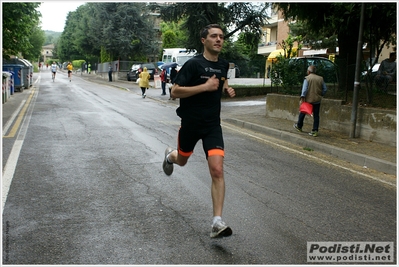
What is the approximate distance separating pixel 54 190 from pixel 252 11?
20501mm

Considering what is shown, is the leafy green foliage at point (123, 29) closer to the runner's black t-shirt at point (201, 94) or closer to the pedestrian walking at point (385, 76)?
the pedestrian walking at point (385, 76)

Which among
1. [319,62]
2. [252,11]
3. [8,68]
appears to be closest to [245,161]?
[319,62]

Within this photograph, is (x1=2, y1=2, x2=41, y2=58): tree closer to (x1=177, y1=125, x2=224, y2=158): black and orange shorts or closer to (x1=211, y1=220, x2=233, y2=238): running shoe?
(x1=177, y1=125, x2=224, y2=158): black and orange shorts

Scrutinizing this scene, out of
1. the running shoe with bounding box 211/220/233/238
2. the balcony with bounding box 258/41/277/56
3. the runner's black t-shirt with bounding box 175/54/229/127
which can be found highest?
the balcony with bounding box 258/41/277/56

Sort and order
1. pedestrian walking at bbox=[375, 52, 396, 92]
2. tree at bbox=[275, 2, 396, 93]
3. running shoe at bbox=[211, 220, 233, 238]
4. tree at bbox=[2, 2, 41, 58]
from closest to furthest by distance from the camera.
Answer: running shoe at bbox=[211, 220, 233, 238], pedestrian walking at bbox=[375, 52, 396, 92], tree at bbox=[275, 2, 396, 93], tree at bbox=[2, 2, 41, 58]

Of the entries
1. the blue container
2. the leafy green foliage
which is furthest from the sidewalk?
the leafy green foliage

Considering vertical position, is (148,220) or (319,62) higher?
(319,62)

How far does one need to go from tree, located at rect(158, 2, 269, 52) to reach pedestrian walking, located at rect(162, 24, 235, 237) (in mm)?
19041

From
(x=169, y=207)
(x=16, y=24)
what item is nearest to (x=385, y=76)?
(x=169, y=207)

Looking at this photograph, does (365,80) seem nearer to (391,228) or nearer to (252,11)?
(391,228)

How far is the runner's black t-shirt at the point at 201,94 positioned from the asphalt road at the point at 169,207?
1.05m

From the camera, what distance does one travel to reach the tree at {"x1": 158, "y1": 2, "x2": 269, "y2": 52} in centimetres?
2352

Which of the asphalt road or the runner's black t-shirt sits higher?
the runner's black t-shirt

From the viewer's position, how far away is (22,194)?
19.6 feet
